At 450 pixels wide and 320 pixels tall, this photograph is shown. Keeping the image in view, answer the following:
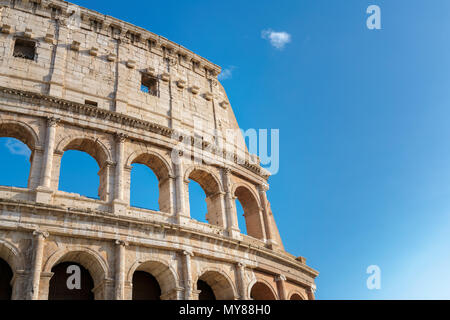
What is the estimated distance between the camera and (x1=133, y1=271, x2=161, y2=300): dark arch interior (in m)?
17.5

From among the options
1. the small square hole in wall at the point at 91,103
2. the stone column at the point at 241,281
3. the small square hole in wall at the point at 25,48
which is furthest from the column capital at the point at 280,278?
the small square hole in wall at the point at 25,48

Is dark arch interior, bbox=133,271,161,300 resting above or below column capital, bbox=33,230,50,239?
below

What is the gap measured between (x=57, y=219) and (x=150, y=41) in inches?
441

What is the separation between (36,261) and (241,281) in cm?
812

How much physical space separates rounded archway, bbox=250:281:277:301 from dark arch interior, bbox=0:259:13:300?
9907mm

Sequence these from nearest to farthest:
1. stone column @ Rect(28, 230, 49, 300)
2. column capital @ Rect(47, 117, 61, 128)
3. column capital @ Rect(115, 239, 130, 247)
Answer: stone column @ Rect(28, 230, 49, 300), column capital @ Rect(115, 239, 130, 247), column capital @ Rect(47, 117, 61, 128)

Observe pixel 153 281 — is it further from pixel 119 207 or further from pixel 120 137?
pixel 120 137

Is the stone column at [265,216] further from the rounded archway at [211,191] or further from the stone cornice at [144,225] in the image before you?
the rounded archway at [211,191]

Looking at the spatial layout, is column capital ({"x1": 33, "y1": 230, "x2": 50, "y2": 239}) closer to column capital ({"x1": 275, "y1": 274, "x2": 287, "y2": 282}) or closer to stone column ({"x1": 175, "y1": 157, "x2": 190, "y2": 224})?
stone column ({"x1": 175, "y1": 157, "x2": 190, "y2": 224})

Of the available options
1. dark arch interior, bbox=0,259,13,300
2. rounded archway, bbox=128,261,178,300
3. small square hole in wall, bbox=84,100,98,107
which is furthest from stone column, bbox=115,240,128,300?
small square hole in wall, bbox=84,100,98,107

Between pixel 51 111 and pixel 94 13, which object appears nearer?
pixel 51 111

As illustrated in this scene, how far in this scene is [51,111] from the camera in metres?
18.0
